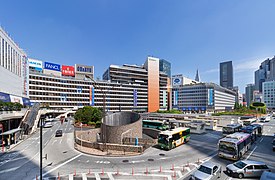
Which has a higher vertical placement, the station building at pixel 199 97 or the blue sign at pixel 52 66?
the blue sign at pixel 52 66

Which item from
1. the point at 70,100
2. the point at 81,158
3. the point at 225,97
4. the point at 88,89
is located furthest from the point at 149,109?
the point at 81,158

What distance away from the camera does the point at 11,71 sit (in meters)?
61.5

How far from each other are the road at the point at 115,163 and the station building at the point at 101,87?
54.6 m

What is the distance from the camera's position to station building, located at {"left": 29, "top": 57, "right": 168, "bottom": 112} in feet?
311

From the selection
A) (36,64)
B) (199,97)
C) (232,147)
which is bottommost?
(232,147)

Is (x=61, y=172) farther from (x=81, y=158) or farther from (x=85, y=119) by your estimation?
(x=85, y=119)

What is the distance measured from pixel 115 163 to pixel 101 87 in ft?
305

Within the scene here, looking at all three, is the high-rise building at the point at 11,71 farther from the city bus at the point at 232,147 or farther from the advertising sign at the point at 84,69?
the city bus at the point at 232,147

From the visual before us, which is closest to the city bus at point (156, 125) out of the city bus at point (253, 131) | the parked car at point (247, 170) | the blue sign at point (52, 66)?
the city bus at point (253, 131)

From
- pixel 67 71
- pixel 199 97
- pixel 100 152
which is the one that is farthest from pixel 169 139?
pixel 199 97

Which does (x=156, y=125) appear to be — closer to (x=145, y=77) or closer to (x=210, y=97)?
(x=145, y=77)

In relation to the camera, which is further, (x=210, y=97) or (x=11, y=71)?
(x=210, y=97)

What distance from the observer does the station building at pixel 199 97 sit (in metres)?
140

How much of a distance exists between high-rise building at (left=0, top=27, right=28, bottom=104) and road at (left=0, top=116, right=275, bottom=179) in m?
30.1
